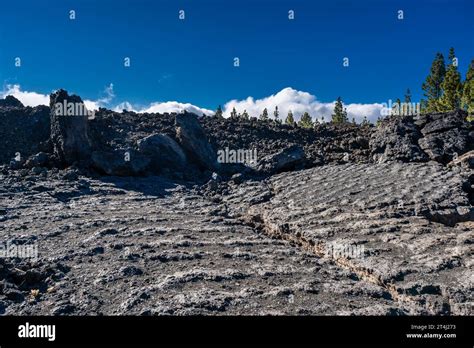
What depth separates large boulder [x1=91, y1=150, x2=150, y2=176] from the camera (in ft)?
72.7

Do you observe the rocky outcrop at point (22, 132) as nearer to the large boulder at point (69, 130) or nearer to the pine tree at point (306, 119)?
the large boulder at point (69, 130)

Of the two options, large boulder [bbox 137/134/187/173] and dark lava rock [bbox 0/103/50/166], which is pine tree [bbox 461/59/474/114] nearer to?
large boulder [bbox 137/134/187/173]

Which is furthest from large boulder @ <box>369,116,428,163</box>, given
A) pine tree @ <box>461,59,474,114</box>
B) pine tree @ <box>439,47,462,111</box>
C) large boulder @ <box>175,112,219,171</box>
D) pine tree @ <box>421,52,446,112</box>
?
pine tree @ <box>421,52,446,112</box>

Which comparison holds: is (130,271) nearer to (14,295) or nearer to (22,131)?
(14,295)

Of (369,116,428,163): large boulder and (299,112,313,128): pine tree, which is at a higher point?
(299,112,313,128): pine tree

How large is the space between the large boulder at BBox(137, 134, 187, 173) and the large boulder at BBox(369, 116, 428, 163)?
42.5 ft

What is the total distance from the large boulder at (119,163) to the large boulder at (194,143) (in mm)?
3905

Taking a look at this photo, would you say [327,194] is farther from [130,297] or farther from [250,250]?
[130,297]

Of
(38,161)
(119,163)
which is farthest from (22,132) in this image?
(119,163)

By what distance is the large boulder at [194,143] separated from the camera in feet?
84.4

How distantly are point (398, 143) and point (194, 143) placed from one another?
13.6 m

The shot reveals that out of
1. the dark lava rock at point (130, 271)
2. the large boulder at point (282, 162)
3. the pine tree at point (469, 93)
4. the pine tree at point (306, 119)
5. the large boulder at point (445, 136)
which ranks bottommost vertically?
the dark lava rock at point (130, 271)

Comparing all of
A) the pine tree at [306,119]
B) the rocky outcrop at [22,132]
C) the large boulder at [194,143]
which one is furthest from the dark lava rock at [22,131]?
the pine tree at [306,119]
